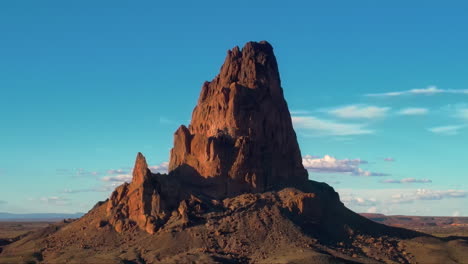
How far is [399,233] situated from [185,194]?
5993cm

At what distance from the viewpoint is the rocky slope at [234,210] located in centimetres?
14375

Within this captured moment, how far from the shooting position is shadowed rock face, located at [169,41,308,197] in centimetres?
16462

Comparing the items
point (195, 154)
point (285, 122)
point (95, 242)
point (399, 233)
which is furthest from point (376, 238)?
point (95, 242)

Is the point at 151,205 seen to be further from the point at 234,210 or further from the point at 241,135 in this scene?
the point at 241,135

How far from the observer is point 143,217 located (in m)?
153

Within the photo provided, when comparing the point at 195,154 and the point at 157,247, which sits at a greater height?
the point at 195,154

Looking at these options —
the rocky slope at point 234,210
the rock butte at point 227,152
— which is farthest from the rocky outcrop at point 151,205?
the rocky slope at point 234,210

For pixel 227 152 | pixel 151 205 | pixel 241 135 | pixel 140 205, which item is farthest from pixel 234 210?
pixel 241 135

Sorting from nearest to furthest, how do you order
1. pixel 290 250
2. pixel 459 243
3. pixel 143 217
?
pixel 290 250
pixel 143 217
pixel 459 243

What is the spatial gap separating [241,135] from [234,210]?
983 inches

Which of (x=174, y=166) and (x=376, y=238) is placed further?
(x=174, y=166)

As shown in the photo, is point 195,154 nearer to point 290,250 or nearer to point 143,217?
point 143,217

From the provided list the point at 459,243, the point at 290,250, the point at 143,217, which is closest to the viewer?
the point at 290,250

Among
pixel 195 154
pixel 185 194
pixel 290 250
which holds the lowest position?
pixel 290 250
